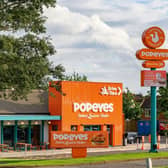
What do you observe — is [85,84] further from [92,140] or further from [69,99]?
[92,140]

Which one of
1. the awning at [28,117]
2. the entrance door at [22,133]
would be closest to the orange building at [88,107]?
the awning at [28,117]

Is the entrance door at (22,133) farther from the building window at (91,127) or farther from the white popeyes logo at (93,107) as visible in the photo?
the building window at (91,127)

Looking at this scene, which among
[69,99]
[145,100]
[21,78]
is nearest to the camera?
[21,78]

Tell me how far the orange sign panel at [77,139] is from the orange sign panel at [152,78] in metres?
6.58

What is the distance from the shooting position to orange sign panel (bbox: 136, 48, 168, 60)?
38.9 metres

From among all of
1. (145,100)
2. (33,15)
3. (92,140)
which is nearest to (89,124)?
(92,140)

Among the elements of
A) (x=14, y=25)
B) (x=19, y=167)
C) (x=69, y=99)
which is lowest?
(x=19, y=167)

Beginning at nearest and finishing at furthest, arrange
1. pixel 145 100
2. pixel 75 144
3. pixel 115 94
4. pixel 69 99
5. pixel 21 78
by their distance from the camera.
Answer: pixel 21 78
pixel 75 144
pixel 69 99
pixel 115 94
pixel 145 100

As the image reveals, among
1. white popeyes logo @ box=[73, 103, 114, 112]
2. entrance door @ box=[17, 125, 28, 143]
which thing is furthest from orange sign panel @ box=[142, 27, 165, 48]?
entrance door @ box=[17, 125, 28, 143]

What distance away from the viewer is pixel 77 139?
3406 centimetres

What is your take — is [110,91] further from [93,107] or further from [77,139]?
[77,139]

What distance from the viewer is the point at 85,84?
168 ft

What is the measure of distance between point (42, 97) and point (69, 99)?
12.4 feet

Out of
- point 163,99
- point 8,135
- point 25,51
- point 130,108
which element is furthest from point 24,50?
point 130,108
